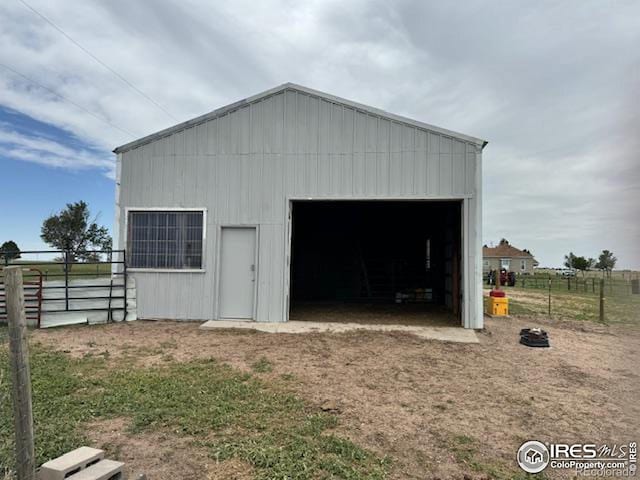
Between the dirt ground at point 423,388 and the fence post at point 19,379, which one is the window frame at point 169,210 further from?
the fence post at point 19,379

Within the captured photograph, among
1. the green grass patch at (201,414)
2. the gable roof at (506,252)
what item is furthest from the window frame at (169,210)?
the gable roof at (506,252)

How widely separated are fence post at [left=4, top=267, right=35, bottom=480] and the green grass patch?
77 cm

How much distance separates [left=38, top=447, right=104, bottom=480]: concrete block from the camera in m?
2.14

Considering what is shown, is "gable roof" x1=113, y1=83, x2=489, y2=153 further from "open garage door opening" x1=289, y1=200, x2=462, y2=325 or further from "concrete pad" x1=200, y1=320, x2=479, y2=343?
"open garage door opening" x1=289, y1=200, x2=462, y2=325

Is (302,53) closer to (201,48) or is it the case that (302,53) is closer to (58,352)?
(201,48)

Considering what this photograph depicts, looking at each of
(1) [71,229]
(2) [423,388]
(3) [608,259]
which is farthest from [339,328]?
(1) [71,229]

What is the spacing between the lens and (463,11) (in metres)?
3.86

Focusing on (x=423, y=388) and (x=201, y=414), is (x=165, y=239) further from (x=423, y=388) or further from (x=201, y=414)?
(x=423, y=388)

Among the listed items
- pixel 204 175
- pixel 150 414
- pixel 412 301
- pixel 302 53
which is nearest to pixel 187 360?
pixel 150 414

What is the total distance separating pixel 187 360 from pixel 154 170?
5.15 m

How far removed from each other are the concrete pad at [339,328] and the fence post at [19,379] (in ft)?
18.0

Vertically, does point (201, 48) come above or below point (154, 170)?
above

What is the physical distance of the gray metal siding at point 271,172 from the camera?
8.04 metres

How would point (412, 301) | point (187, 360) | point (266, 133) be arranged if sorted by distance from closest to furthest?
point (187, 360) → point (266, 133) → point (412, 301)
